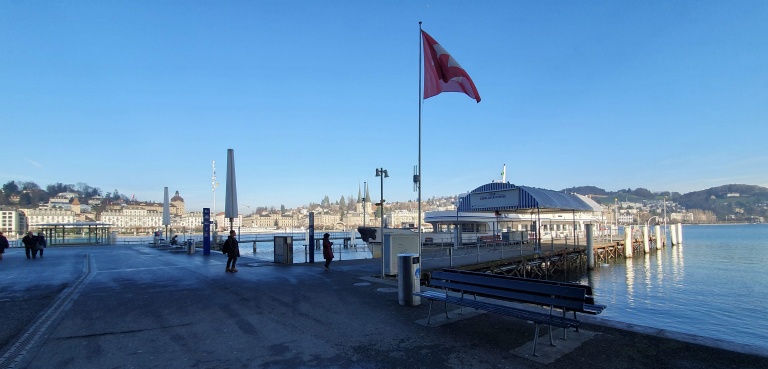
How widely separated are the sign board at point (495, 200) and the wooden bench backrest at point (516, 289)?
1487 centimetres

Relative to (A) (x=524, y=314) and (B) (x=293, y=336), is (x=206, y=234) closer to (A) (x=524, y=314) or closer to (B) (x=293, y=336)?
(B) (x=293, y=336)

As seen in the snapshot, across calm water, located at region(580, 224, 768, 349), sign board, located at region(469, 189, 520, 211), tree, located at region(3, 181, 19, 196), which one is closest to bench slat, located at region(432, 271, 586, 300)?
calm water, located at region(580, 224, 768, 349)

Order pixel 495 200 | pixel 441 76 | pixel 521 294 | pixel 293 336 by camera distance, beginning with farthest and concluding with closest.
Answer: pixel 495 200, pixel 441 76, pixel 293 336, pixel 521 294

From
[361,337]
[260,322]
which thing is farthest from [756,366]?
[260,322]

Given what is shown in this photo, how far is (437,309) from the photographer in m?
8.16

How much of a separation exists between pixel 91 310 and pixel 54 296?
2819 millimetres

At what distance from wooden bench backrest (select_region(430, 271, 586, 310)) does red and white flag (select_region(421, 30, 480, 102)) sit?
509 cm

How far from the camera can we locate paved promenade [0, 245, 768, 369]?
521 cm

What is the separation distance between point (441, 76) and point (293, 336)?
7.38 metres

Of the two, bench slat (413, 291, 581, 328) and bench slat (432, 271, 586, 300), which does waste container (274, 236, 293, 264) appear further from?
bench slat (413, 291, 581, 328)

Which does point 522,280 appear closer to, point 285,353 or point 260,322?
point 285,353

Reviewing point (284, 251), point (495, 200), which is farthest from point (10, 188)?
point (495, 200)

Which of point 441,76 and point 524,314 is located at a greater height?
point 441,76

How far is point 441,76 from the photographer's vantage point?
35.4 feet
